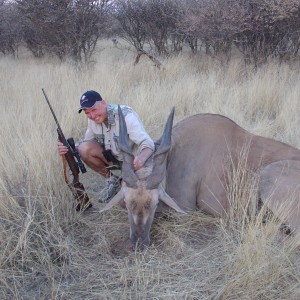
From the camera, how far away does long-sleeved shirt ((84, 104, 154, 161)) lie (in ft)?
14.1

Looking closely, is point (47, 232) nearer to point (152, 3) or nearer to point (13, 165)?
point (13, 165)

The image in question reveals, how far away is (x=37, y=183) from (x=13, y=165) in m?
0.45

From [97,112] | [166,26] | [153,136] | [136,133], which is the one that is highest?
[97,112]

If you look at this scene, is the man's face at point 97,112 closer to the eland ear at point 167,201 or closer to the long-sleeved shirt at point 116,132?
the long-sleeved shirt at point 116,132

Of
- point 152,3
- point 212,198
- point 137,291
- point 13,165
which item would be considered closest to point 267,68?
point 152,3

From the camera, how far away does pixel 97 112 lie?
4320 mm

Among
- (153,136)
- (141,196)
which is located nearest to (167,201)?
(141,196)

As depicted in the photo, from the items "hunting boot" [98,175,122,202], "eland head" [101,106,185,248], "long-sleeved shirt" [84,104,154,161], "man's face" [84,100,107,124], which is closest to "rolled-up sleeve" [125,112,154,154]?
"long-sleeved shirt" [84,104,154,161]

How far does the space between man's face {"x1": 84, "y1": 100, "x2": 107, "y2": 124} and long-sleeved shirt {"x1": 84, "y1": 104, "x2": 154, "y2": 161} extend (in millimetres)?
108

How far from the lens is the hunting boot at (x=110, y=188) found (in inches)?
183

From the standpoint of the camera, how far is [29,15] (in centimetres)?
1224

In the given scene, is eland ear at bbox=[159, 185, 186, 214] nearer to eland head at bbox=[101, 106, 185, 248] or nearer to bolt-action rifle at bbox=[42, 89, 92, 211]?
eland head at bbox=[101, 106, 185, 248]

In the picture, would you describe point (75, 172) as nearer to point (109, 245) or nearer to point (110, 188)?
point (110, 188)

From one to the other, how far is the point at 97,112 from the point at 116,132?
0.37 metres
